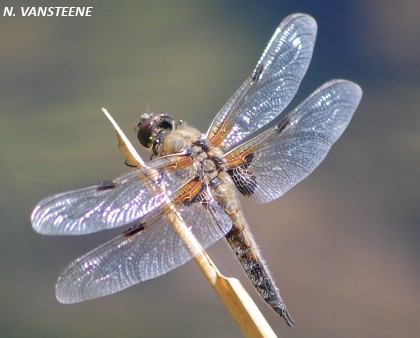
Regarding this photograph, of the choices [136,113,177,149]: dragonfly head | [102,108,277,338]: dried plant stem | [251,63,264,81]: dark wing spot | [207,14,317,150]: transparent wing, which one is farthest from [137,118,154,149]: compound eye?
[102,108,277,338]: dried plant stem

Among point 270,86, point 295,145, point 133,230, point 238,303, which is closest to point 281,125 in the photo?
point 295,145

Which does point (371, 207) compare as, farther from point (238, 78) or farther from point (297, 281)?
point (238, 78)

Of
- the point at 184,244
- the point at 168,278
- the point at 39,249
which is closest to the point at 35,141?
the point at 39,249

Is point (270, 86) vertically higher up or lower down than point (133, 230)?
higher up

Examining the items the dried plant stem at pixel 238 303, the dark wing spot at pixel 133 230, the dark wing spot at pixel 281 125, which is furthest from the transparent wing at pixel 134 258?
the dark wing spot at pixel 281 125

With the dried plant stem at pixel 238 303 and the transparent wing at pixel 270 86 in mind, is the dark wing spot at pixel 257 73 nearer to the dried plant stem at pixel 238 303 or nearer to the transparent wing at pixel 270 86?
the transparent wing at pixel 270 86

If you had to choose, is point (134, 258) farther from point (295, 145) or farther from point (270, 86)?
point (270, 86)
